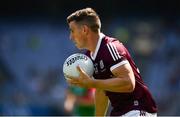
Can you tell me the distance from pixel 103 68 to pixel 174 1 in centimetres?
1220

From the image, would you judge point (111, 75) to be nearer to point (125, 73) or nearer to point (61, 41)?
point (125, 73)

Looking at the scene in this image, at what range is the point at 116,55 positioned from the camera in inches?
231

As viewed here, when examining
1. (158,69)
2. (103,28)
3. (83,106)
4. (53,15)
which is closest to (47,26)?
(53,15)

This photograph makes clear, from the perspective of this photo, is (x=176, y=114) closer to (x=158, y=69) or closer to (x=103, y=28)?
(x=158, y=69)

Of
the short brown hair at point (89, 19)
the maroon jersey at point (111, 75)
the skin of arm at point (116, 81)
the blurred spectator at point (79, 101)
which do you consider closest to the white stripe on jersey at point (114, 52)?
the maroon jersey at point (111, 75)

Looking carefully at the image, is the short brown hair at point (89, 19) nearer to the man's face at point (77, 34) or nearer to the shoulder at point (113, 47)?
the man's face at point (77, 34)

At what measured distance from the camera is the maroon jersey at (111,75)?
19.4 ft

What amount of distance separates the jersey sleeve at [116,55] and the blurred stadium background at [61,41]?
9946 millimetres

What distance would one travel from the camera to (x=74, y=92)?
425 inches

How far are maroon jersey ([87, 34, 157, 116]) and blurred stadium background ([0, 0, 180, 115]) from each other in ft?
32.1

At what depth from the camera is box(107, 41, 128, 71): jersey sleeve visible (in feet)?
19.1

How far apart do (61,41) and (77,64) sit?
448 inches

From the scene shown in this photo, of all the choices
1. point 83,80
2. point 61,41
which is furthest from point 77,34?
point 61,41

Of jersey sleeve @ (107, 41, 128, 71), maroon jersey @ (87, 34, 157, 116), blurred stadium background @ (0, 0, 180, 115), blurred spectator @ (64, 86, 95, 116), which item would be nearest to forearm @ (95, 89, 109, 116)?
maroon jersey @ (87, 34, 157, 116)
